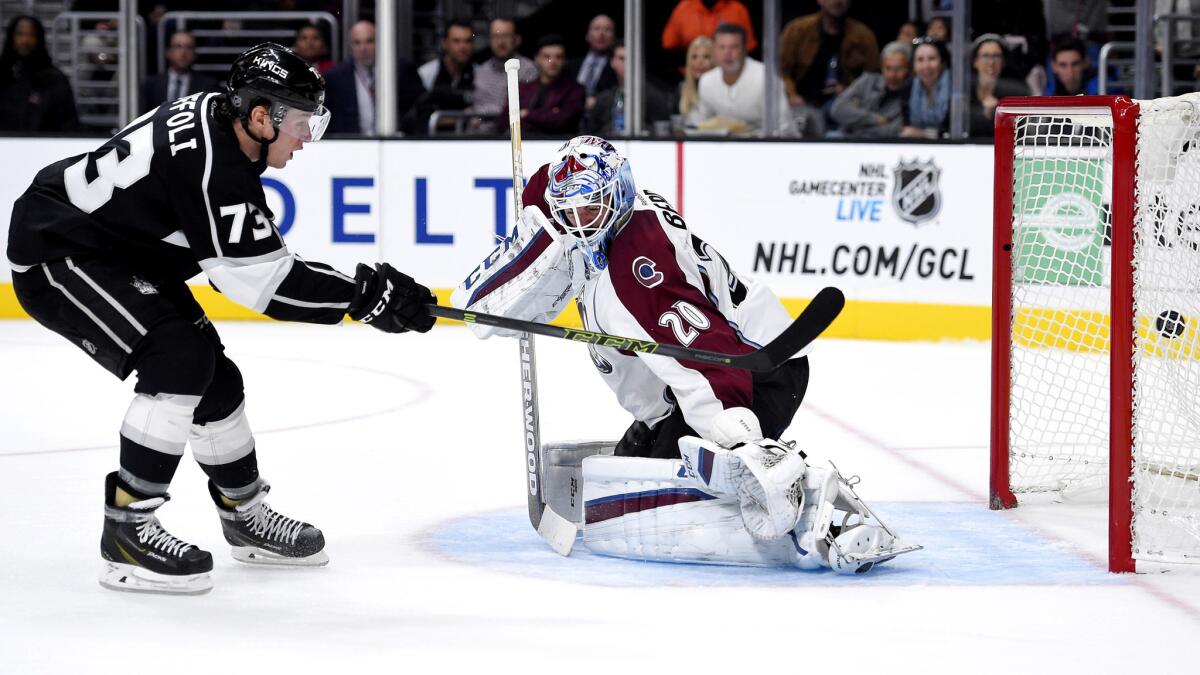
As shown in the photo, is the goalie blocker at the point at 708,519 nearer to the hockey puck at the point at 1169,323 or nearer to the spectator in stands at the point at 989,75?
the hockey puck at the point at 1169,323

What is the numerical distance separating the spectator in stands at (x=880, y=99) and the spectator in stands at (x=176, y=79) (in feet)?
9.68

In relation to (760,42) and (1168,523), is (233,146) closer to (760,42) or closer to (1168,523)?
(1168,523)

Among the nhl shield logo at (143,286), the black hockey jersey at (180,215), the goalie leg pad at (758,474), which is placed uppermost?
the black hockey jersey at (180,215)

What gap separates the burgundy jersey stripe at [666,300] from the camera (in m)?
2.95

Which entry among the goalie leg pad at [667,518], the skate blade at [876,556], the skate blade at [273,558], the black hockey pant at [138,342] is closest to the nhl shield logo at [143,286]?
the black hockey pant at [138,342]

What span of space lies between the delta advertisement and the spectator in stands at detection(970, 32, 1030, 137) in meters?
0.30

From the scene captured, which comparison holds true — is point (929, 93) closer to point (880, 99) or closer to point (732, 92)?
point (880, 99)

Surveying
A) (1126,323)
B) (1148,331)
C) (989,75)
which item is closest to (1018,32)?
(989,75)

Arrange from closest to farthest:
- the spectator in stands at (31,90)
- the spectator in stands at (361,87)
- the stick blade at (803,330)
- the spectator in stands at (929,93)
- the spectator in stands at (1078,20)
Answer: the stick blade at (803,330) → the spectator in stands at (929,93) → the spectator in stands at (1078,20) → the spectator in stands at (361,87) → the spectator in stands at (31,90)

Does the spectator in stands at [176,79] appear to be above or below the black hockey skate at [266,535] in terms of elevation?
above

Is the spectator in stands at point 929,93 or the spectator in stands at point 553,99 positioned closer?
the spectator in stands at point 929,93

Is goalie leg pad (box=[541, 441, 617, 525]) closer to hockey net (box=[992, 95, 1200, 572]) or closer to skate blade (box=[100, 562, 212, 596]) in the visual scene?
skate blade (box=[100, 562, 212, 596])

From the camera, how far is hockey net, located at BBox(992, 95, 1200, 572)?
3002 mm

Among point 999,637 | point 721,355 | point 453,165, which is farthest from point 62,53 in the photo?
point 999,637
